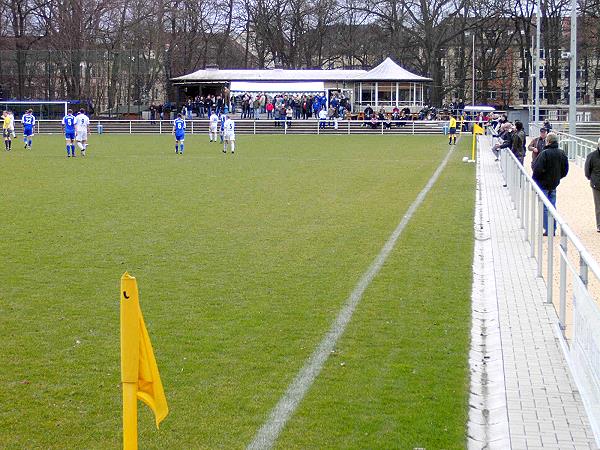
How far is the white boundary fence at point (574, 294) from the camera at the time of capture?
5856mm

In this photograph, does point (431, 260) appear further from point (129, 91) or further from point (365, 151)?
point (129, 91)

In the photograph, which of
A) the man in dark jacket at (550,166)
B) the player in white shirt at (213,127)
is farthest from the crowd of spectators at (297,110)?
the man in dark jacket at (550,166)

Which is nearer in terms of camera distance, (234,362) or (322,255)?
(234,362)

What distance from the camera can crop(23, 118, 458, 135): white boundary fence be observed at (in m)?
61.2

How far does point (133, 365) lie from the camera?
14.7 feet

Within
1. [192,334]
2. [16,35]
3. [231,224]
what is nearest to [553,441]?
[192,334]

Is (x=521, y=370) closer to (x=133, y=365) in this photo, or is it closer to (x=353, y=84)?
(x=133, y=365)

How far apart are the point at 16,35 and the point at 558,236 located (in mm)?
77026

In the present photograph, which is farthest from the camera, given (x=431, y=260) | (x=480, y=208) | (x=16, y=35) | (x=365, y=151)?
(x=16, y=35)

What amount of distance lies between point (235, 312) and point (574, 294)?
3.64m

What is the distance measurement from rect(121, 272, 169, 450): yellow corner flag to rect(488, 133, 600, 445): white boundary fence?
258cm

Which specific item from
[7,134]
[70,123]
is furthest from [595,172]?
[7,134]

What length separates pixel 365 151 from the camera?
40156 mm

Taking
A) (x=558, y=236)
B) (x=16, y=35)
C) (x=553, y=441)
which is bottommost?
(x=553, y=441)
